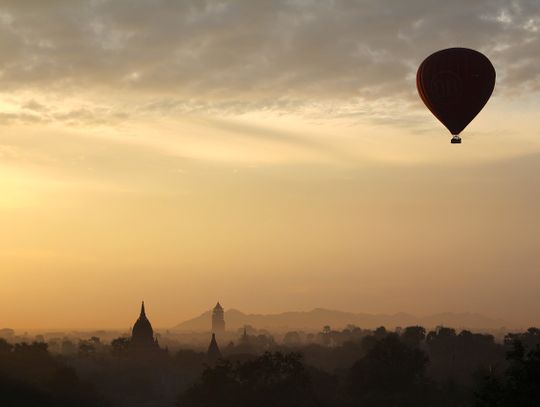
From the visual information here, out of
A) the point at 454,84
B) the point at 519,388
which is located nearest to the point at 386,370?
the point at 454,84

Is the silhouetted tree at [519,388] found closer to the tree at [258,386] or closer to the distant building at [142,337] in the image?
the tree at [258,386]

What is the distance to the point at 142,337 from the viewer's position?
137125 millimetres

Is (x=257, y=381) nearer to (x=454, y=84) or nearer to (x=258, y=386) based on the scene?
(x=258, y=386)

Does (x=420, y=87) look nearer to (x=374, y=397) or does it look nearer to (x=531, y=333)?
(x=374, y=397)

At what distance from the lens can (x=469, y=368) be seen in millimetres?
141875

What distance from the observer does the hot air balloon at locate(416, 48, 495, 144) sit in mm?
61125

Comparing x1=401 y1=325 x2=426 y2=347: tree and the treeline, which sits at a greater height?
x1=401 y1=325 x2=426 y2=347: tree

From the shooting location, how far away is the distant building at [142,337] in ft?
444

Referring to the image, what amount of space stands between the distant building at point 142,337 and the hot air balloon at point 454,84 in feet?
280

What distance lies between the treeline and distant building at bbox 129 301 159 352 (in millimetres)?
1657

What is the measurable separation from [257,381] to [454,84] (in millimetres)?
30595

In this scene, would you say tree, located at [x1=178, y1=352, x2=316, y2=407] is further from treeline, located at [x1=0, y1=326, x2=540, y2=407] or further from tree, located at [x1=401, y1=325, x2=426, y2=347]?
tree, located at [x1=401, y1=325, x2=426, y2=347]

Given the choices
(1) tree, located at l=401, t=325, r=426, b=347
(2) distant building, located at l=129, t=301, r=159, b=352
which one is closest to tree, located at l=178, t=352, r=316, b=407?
(2) distant building, located at l=129, t=301, r=159, b=352

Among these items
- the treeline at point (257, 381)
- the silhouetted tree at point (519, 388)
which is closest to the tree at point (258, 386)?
the treeline at point (257, 381)
